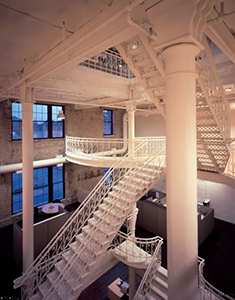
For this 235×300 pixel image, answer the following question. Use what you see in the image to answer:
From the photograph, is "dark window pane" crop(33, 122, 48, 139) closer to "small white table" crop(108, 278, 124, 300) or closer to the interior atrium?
the interior atrium

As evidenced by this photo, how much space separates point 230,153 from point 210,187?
635 cm

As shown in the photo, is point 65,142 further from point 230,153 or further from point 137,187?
point 230,153

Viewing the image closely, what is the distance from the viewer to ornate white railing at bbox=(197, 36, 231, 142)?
11.1 ft

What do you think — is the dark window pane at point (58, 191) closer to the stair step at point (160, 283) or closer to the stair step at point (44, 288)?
the stair step at point (44, 288)

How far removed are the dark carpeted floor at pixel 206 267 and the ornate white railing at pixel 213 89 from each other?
13.6 ft

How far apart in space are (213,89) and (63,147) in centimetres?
835

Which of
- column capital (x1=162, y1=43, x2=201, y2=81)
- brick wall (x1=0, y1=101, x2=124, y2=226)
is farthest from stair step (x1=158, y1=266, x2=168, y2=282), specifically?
brick wall (x1=0, y1=101, x2=124, y2=226)

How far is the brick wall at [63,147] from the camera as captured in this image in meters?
8.31

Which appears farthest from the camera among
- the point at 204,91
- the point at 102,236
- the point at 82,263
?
the point at 102,236

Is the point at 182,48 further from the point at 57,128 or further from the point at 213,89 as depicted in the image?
the point at 57,128

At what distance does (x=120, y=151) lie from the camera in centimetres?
1141

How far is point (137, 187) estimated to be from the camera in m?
5.30

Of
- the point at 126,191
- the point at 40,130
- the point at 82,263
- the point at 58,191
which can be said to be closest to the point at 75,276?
the point at 82,263

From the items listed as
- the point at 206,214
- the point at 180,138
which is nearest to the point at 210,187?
the point at 206,214
